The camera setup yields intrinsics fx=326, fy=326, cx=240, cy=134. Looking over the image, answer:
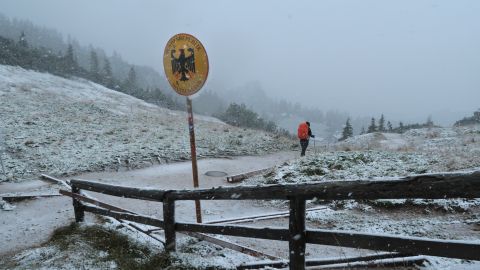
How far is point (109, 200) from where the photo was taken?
11094 millimetres

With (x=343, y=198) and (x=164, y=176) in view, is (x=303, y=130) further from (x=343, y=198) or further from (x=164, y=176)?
(x=343, y=198)

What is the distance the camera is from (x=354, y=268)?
4500 millimetres

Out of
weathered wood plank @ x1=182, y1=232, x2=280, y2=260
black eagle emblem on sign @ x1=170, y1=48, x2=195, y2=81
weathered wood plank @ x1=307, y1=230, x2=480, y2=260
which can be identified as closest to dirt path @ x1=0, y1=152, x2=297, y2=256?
weathered wood plank @ x1=182, y1=232, x2=280, y2=260

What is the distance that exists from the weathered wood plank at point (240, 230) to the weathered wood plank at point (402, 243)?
0.38 meters

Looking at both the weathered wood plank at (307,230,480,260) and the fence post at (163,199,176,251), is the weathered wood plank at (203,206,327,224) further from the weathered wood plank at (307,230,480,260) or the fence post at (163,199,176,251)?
the weathered wood plank at (307,230,480,260)

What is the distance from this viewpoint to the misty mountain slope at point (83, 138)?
54.3 ft

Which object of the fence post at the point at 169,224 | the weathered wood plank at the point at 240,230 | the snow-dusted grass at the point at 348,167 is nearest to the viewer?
the weathered wood plank at the point at 240,230

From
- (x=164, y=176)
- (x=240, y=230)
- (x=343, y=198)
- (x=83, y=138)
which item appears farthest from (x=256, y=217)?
(x=83, y=138)

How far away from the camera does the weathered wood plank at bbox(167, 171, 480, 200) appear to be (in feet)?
8.61

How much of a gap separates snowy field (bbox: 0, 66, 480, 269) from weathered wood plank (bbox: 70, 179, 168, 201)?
787 mm

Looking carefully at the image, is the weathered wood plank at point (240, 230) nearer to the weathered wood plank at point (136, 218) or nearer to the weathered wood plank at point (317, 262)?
the weathered wood plank at point (136, 218)

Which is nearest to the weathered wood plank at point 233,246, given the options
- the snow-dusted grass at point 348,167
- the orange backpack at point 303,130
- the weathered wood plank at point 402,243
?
the weathered wood plank at point 402,243

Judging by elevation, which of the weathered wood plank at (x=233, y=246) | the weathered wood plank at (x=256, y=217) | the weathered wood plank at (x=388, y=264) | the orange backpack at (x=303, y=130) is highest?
the orange backpack at (x=303, y=130)

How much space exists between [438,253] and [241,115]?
180ft
